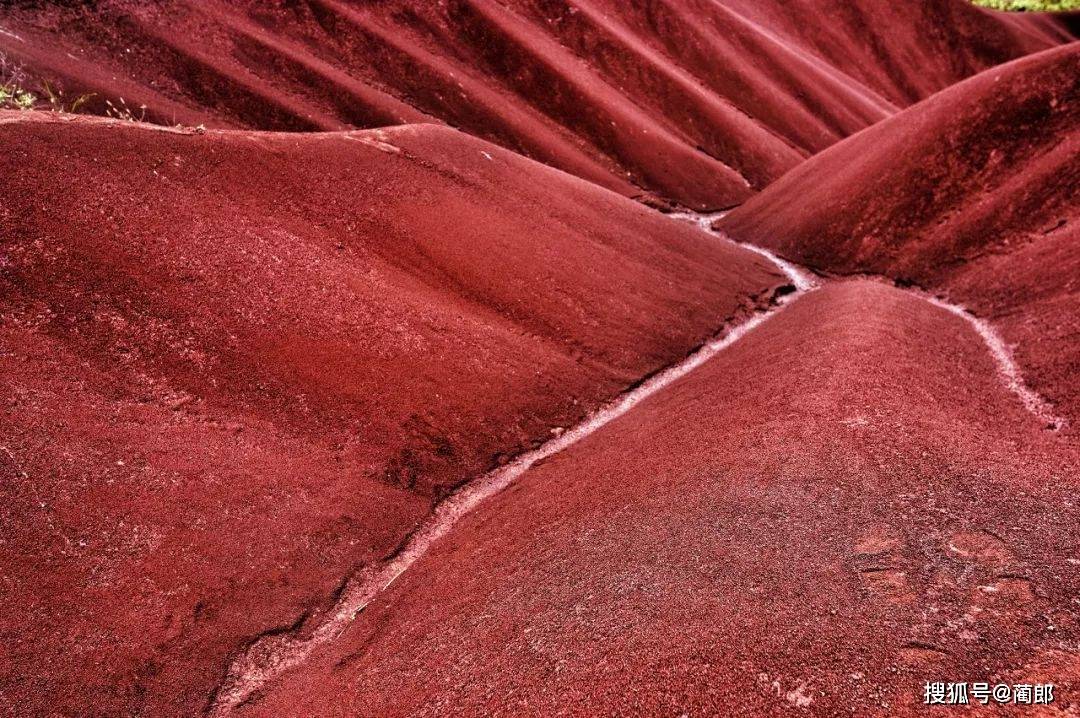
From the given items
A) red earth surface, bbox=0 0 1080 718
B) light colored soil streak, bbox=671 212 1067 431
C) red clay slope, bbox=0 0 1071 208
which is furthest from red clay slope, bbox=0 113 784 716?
red clay slope, bbox=0 0 1071 208

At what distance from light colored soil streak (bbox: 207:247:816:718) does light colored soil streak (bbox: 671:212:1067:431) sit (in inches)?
273

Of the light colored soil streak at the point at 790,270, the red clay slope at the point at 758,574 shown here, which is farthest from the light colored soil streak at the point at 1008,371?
the light colored soil streak at the point at 790,270

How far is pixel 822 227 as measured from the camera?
82.4ft

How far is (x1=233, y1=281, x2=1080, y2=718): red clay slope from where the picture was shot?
6.09 meters

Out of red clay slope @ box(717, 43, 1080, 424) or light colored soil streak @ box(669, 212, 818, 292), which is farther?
light colored soil streak @ box(669, 212, 818, 292)

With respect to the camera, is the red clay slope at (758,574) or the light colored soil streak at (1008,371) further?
the light colored soil streak at (1008,371)

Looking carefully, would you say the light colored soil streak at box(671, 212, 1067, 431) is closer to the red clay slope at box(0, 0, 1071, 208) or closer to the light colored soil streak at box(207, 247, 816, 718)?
the light colored soil streak at box(207, 247, 816, 718)

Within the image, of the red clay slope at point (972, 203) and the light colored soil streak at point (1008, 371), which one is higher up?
the red clay slope at point (972, 203)

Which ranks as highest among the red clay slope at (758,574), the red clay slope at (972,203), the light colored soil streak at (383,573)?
the red clay slope at (972,203)

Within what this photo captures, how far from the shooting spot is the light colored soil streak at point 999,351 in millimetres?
11820

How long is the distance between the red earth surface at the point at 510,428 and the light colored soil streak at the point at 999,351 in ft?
0.50

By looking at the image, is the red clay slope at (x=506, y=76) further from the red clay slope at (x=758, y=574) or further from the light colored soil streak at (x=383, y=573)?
the red clay slope at (x=758, y=574)

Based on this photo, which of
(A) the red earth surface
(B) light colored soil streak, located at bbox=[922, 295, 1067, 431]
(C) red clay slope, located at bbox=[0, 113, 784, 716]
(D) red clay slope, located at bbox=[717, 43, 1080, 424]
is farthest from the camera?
(D) red clay slope, located at bbox=[717, 43, 1080, 424]

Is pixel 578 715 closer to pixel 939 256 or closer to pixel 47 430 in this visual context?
pixel 47 430
